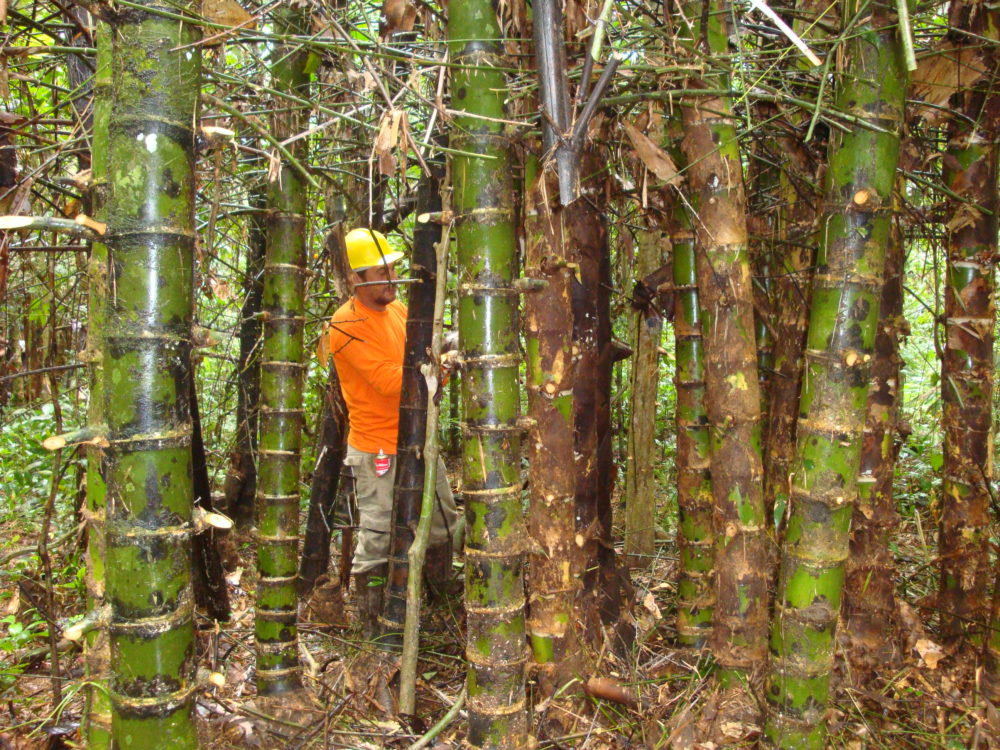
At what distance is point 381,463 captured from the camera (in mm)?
4438

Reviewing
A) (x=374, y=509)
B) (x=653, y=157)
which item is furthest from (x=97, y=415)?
(x=374, y=509)

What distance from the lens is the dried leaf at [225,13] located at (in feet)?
5.92

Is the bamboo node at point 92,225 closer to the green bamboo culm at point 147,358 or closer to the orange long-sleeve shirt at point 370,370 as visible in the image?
the green bamboo culm at point 147,358

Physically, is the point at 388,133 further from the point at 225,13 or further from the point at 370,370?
the point at 370,370

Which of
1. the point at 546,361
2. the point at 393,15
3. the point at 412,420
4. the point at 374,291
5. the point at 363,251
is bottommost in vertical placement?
the point at 412,420

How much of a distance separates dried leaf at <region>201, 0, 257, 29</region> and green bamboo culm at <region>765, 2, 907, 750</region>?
1.59m

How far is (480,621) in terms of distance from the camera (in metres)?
2.37

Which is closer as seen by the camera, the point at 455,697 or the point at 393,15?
the point at 393,15

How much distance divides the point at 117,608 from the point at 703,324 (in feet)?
6.48

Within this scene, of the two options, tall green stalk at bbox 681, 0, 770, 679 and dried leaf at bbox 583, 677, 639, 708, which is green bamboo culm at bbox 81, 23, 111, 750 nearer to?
dried leaf at bbox 583, 677, 639, 708

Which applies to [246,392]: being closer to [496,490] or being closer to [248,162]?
[248,162]

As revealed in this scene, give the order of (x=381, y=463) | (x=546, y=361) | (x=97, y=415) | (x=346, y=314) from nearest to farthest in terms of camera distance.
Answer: (x=97, y=415), (x=546, y=361), (x=346, y=314), (x=381, y=463)

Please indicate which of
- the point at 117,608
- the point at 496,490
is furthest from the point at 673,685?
the point at 117,608

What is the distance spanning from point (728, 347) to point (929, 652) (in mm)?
1719
